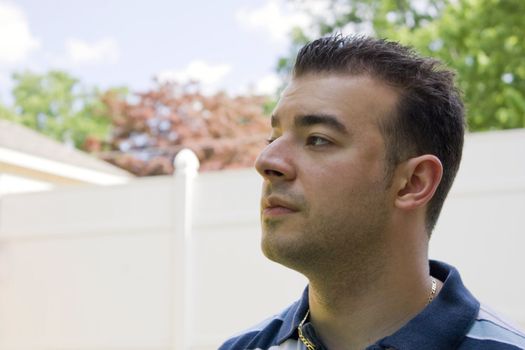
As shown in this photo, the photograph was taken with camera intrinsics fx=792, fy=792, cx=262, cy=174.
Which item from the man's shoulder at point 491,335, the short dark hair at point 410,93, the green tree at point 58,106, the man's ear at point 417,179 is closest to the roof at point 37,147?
the short dark hair at point 410,93

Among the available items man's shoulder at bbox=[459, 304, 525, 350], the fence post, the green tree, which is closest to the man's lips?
man's shoulder at bbox=[459, 304, 525, 350]

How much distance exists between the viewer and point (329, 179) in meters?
1.43

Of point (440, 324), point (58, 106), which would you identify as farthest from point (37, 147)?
point (58, 106)

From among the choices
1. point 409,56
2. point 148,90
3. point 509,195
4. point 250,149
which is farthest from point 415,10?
point 409,56

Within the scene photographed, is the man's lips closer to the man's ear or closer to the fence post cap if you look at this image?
the man's ear

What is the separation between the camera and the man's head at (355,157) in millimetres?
1439

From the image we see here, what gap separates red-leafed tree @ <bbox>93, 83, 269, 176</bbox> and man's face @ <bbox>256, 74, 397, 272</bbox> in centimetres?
1777

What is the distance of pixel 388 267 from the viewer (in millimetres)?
1489

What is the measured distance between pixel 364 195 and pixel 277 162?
6.7 inches

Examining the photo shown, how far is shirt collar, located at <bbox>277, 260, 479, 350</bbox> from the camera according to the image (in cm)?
136

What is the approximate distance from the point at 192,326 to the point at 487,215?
255cm

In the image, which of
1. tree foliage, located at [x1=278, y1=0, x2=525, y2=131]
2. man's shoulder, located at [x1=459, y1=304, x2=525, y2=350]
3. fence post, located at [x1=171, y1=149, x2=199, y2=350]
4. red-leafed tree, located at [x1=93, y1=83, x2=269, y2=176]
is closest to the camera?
man's shoulder, located at [x1=459, y1=304, x2=525, y2=350]

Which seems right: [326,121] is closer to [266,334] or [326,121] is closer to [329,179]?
[329,179]

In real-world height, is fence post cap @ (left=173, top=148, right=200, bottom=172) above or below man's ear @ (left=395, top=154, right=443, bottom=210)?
above
